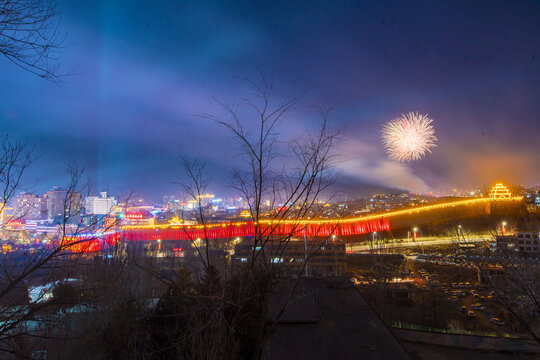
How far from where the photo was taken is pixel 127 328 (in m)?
5.81

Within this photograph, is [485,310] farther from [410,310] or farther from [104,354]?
[104,354]

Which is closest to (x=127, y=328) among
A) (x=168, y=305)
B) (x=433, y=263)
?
(x=168, y=305)

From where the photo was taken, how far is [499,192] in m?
29.2

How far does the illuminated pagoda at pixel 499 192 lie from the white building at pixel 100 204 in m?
31.3

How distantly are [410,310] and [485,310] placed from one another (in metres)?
4.21

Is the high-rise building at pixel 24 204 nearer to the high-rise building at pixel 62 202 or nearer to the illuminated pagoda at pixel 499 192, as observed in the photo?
the high-rise building at pixel 62 202

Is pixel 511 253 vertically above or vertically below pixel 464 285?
above

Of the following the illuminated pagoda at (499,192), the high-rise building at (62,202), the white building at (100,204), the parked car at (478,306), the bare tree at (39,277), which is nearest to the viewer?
the bare tree at (39,277)

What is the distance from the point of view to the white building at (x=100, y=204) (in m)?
5.89

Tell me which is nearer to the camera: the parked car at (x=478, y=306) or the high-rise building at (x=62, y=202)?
the high-rise building at (x=62, y=202)

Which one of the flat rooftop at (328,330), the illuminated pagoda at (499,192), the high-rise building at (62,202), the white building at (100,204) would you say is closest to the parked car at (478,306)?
the illuminated pagoda at (499,192)

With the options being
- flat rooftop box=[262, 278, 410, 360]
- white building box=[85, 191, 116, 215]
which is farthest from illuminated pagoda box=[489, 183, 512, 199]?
white building box=[85, 191, 116, 215]

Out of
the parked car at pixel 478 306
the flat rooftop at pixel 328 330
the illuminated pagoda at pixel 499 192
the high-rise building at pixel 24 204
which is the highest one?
the illuminated pagoda at pixel 499 192

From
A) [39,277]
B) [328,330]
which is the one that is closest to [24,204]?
[39,277]
